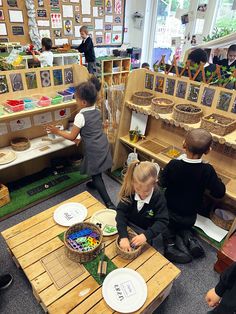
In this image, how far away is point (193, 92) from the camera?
213 centimetres

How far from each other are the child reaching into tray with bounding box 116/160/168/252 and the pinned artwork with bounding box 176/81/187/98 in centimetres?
104

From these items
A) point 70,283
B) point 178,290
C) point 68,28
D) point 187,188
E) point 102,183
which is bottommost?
point 178,290

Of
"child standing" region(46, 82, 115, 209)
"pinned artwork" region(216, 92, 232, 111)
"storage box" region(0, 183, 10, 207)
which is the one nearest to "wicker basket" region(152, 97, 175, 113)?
"pinned artwork" region(216, 92, 232, 111)

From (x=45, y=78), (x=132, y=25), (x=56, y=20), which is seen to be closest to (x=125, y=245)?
(x=45, y=78)

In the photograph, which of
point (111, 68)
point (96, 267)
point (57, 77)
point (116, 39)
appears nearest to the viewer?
point (96, 267)

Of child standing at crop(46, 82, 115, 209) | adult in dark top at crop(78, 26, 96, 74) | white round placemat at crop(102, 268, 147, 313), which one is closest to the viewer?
white round placemat at crop(102, 268, 147, 313)

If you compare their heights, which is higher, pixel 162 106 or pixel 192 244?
pixel 162 106

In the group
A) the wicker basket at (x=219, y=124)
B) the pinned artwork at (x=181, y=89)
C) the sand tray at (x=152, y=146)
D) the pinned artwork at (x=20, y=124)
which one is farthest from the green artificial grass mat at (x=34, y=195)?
the wicker basket at (x=219, y=124)

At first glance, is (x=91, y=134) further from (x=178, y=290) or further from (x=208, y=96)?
(x=178, y=290)

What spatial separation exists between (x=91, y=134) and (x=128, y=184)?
828mm

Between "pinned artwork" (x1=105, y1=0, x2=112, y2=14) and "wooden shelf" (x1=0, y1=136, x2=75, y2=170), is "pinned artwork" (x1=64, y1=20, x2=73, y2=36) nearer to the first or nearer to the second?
"pinned artwork" (x1=105, y1=0, x2=112, y2=14)

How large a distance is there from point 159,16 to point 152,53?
874 millimetres

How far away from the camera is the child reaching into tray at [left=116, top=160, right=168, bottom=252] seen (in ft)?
4.56

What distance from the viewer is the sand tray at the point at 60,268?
130 cm
